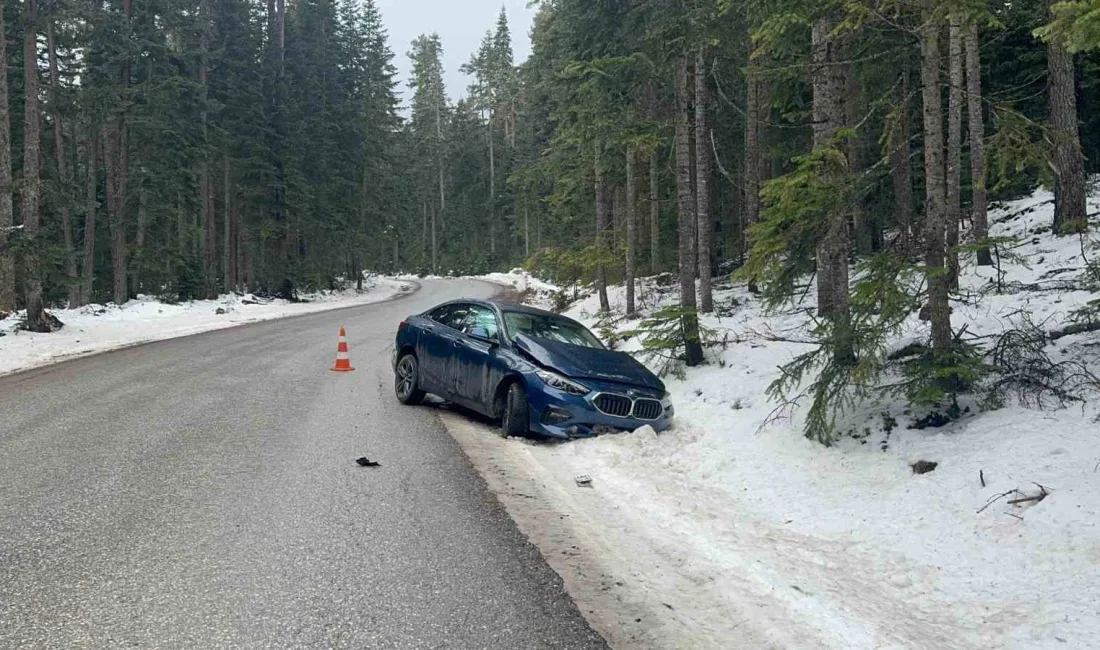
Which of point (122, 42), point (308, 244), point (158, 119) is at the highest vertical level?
point (122, 42)

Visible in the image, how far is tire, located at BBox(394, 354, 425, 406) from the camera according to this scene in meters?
9.45

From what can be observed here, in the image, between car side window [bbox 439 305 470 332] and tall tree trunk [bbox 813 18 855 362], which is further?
car side window [bbox 439 305 470 332]

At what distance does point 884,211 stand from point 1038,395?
318cm

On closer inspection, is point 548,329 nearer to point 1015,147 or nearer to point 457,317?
point 457,317

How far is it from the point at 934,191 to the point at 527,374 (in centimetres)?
445

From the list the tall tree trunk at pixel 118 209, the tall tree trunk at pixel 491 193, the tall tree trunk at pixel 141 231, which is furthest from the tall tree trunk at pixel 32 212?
the tall tree trunk at pixel 491 193

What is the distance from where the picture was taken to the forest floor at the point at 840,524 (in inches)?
144

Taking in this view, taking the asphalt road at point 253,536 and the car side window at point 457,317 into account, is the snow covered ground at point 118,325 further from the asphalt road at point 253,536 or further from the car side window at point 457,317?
the car side window at point 457,317

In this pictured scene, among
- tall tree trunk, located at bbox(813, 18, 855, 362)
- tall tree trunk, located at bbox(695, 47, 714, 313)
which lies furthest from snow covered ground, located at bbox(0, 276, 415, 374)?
tall tree trunk, located at bbox(813, 18, 855, 362)

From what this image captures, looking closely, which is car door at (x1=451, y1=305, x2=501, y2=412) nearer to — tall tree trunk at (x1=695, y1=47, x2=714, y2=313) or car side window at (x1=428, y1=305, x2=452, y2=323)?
car side window at (x1=428, y1=305, x2=452, y2=323)

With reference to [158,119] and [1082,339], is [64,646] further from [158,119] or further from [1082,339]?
[158,119]

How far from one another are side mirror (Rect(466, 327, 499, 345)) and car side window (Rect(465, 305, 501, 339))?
1.1 inches

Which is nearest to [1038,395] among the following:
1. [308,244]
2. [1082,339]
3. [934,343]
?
[934,343]

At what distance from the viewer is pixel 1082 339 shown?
662cm
